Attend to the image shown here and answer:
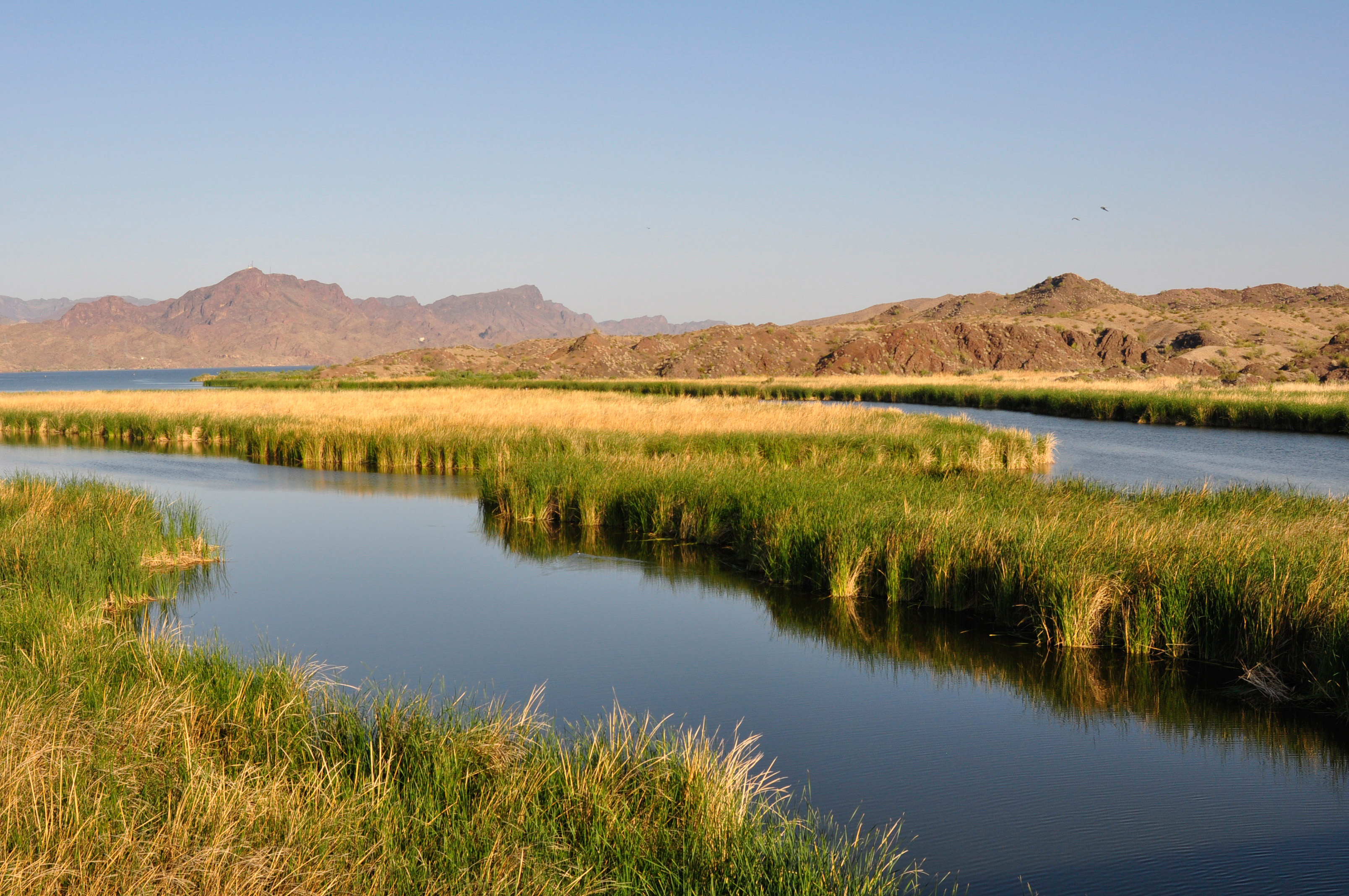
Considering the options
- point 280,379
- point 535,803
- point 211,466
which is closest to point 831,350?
point 280,379

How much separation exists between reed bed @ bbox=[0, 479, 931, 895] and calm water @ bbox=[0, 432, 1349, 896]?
0.87 m

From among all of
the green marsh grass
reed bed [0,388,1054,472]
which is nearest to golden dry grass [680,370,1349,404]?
reed bed [0,388,1054,472]

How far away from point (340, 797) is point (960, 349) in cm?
9941

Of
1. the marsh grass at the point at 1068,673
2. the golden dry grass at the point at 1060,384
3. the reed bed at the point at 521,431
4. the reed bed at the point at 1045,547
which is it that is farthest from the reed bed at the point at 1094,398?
the marsh grass at the point at 1068,673

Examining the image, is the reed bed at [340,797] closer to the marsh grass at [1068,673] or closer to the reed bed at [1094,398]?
the marsh grass at [1068,673]

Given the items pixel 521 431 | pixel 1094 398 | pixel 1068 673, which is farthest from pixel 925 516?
pixel 1094 398

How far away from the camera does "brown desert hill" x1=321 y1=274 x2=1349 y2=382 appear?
291 feet

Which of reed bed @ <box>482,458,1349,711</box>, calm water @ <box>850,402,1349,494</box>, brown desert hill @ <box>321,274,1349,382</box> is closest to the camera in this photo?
reed bed @ <box>482,458,1349,711</box>

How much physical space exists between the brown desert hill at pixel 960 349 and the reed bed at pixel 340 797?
3160 inches

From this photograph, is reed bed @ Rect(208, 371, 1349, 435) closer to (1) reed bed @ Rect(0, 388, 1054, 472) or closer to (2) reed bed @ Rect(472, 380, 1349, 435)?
(2) reed bed @ Rect(472, 380, 1349, 435)

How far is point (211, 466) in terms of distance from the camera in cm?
2655

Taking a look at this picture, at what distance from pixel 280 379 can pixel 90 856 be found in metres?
91.7

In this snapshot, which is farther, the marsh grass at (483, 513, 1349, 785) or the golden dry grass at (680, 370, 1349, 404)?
the golden dry grass at (680, 370, 1349, 404)

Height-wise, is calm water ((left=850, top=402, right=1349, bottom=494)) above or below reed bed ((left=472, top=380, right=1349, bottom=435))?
below
